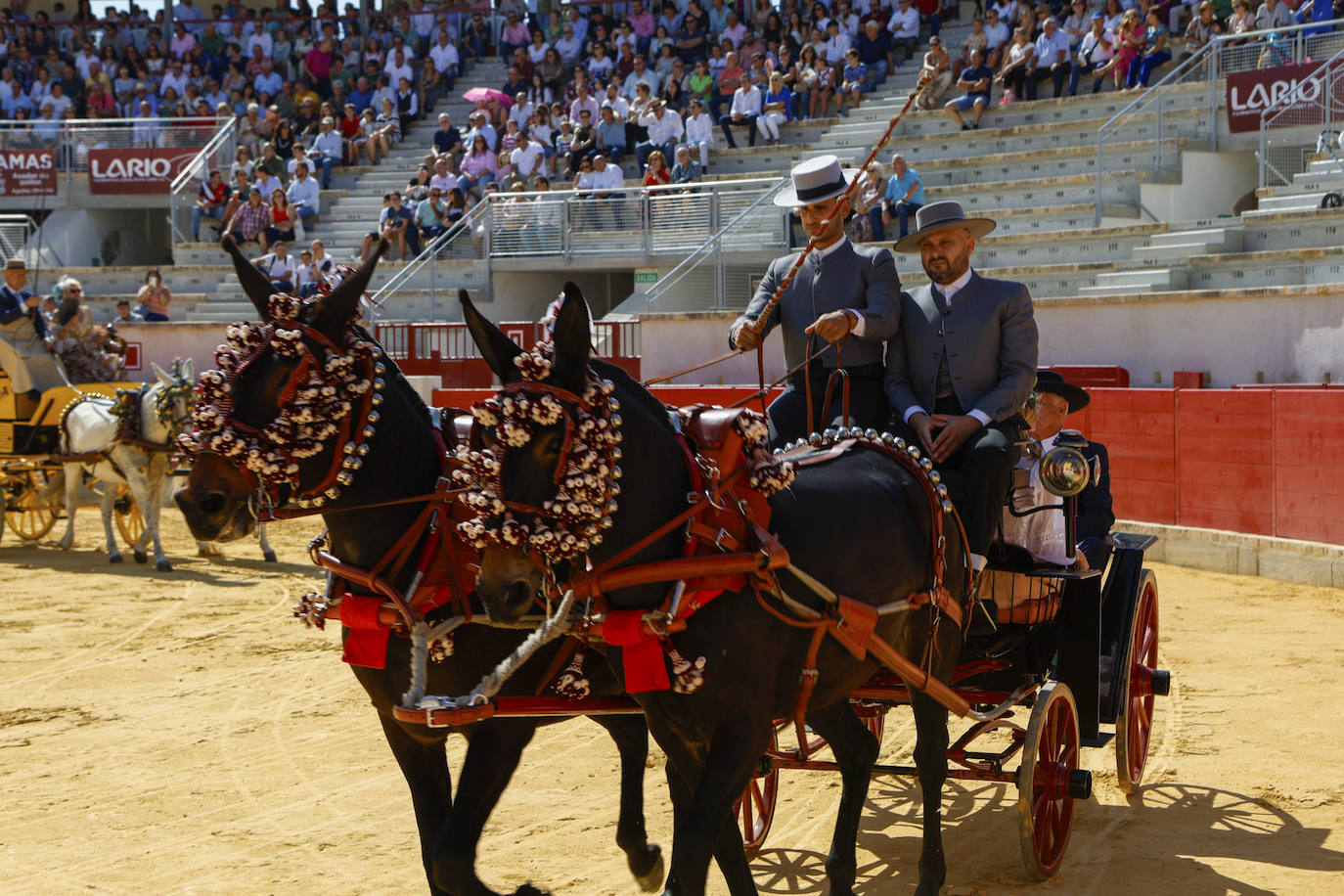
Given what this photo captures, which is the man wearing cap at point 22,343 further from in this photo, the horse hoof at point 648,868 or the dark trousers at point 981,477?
the dark trousers at point 981,477

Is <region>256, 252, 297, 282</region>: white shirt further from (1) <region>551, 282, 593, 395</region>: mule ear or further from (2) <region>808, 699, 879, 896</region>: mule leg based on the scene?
(1) <region>551, 282, 593, 395</region>: mule ear

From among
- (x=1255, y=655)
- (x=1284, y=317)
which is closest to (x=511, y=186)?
(x=1284, y=317)

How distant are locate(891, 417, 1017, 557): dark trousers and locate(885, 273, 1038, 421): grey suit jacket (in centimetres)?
10

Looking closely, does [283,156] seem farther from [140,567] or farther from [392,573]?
[392,573]

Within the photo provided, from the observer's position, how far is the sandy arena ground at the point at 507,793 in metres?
5.06

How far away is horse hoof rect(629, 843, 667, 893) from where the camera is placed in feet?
16.0

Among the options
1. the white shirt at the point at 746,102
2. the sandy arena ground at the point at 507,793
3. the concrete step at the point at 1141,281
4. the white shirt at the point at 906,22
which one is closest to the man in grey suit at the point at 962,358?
the sandy arena ground at the point at 507,793

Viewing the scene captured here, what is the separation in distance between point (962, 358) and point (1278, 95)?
1227cm

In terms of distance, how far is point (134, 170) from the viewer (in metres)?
26.1

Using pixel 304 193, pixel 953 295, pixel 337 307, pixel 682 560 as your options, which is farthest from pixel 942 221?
pixel 304 193

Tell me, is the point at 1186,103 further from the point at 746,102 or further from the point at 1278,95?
the point at 746,102

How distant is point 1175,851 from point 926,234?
2.45m

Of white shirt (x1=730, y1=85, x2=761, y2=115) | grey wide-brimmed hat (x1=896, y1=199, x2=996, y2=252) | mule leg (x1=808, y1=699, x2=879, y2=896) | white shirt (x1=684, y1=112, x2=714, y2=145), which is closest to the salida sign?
white shirt (x1=730, y1=85, x2=761, y2=115)

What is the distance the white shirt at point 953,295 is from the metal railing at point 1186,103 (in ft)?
39.3
